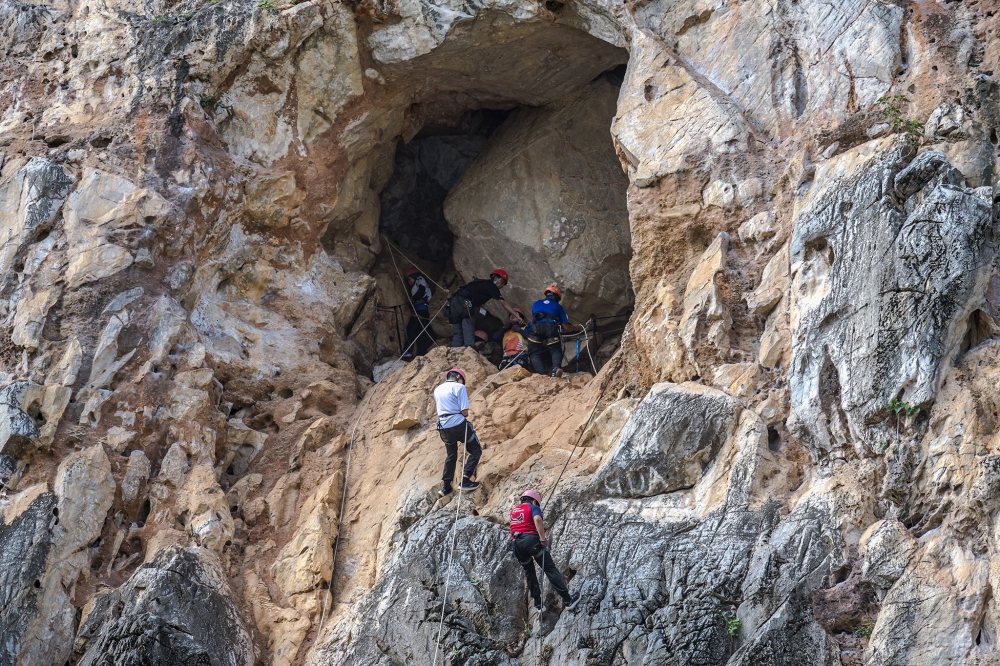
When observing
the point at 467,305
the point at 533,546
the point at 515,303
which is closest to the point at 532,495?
the point at 533,546

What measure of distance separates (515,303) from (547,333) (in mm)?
2504

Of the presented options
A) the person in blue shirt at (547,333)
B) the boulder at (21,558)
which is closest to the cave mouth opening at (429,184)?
the person in blue shirt at (547,333)

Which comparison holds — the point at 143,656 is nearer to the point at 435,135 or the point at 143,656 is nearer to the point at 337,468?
the point at 337,468

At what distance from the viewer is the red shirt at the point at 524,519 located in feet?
32.6

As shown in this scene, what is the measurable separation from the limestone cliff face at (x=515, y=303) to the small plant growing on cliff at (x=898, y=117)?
28 mm

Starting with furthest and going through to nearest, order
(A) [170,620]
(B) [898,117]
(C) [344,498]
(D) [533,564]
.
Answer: (C) [344,498]
(B) [898,117]
(A) [170,620]
(D) [533,564]

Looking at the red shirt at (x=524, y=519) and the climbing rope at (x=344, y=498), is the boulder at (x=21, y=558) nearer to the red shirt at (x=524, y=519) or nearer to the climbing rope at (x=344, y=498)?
the climbing rope at (x=344, y=498)

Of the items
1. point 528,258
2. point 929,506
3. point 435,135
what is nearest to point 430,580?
point 929,506

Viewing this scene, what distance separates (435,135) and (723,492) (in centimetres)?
908

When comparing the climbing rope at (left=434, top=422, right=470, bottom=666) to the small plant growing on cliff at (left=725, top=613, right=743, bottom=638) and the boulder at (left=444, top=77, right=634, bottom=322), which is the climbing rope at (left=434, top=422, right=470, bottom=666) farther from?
the boulder at (left=444, top=77, right=634, bottom=322)

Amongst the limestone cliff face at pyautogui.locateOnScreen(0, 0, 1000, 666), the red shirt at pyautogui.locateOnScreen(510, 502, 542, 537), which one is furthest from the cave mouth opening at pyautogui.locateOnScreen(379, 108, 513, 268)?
the red shirt at pyautogui.locateOnScreen(510, 502, 542, 537)

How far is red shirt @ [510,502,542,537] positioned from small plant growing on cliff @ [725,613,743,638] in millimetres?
1870

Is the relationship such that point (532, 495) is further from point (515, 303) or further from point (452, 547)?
point (515, 303)

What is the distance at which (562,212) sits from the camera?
1561 centimetres
